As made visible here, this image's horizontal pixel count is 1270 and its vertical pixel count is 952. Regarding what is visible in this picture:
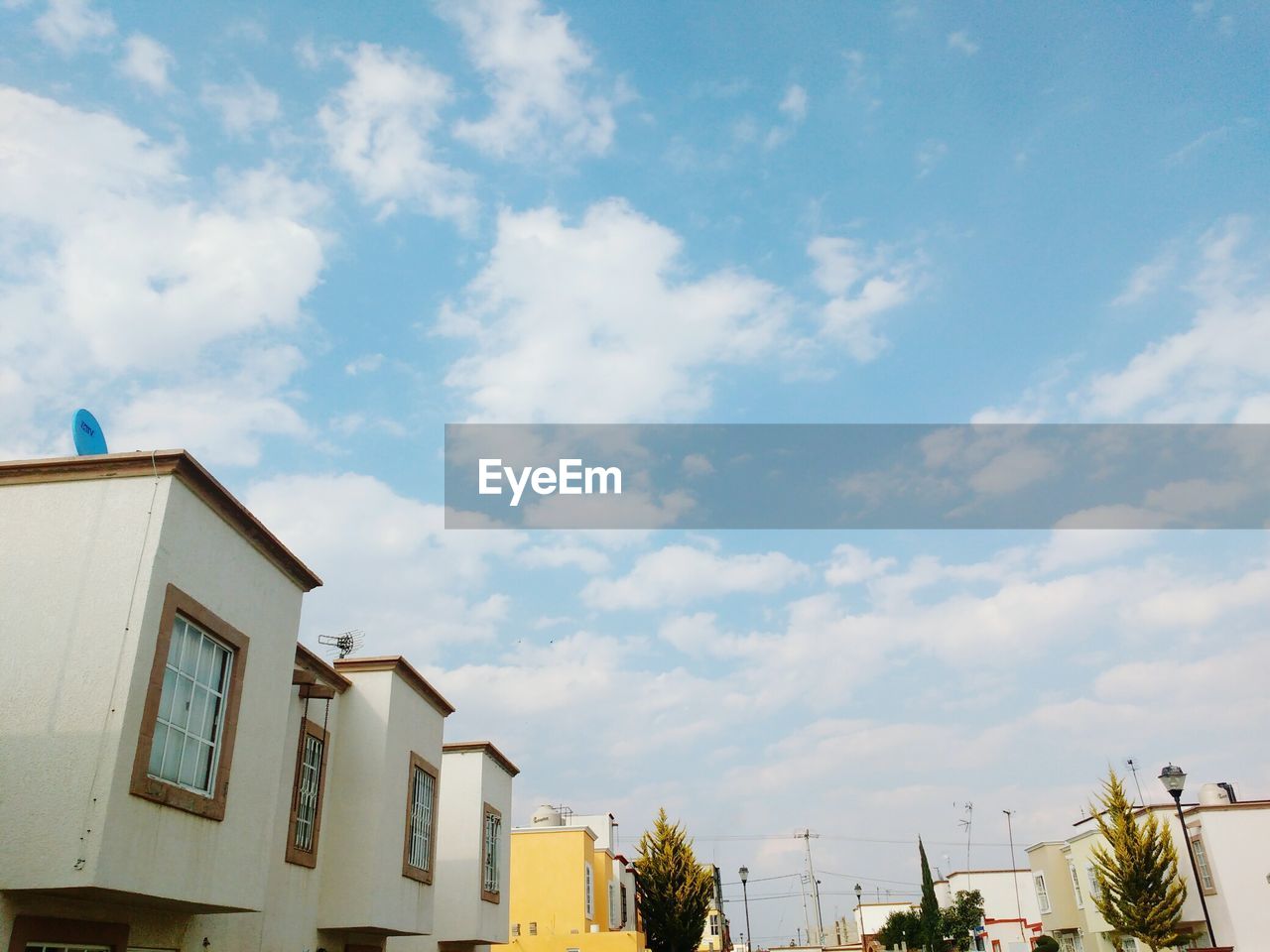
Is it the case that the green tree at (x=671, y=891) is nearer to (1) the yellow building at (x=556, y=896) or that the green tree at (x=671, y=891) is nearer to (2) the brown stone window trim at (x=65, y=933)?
(1) the yellow building at (x=556, y=896)

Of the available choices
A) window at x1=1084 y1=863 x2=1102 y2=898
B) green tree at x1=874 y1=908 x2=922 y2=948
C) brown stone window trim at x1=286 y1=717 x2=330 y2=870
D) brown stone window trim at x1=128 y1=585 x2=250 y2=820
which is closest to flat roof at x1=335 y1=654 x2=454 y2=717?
brown stone window trim at x1=286 y1=717 x2=330 y2=870

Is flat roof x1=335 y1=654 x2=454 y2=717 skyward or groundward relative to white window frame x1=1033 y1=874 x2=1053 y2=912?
skyward

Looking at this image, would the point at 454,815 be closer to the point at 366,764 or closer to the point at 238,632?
the point at 366,764

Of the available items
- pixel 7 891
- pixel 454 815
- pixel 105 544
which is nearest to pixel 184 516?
pixel 105 544

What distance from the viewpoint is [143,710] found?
8383 mm

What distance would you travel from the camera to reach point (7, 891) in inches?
305

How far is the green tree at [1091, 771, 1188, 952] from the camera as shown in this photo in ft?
94.7

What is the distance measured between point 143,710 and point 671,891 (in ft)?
110

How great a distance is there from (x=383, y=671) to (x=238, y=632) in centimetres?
553

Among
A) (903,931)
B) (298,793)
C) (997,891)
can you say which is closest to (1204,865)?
(298,793)

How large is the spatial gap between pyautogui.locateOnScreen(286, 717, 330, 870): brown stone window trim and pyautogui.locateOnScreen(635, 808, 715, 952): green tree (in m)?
26.7

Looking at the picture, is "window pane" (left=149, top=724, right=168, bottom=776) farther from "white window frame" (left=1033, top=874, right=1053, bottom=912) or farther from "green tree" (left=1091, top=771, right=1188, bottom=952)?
"white window frame" (left=1033, top=874, right=1053, bottom=912)

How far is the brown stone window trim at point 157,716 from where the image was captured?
838cm

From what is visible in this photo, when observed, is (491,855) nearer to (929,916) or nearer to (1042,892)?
(1042,892)
